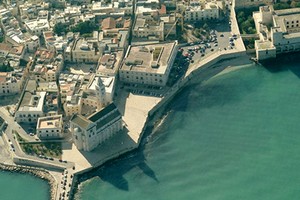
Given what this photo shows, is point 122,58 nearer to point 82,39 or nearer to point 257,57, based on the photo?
point 82,39

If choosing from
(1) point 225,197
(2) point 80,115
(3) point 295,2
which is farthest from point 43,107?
(3) point 295,2

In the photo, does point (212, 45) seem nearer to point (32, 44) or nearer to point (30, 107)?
point (32, 44)

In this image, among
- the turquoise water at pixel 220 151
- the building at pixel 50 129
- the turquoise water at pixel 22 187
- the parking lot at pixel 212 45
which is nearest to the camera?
the turquoise water at pixel 220 151

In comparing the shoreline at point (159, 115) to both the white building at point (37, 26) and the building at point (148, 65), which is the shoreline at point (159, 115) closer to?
the building at point (148, 65)

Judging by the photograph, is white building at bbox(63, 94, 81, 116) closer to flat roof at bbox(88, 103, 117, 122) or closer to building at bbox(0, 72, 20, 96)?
flat roof at bbox(88, 103, 117, 122)

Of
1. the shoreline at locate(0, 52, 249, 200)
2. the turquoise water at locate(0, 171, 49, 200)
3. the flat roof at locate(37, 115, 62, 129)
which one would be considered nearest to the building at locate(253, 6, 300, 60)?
the shoreline at locate(0, 52, 249, 200)

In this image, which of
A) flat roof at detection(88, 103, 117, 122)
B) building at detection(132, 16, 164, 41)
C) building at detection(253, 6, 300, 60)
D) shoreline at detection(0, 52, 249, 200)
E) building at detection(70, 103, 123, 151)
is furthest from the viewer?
building at detection(132, 16, 164, 41)

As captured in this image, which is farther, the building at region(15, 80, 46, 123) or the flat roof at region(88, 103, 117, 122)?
the building at region(15, 80, 46, 123)

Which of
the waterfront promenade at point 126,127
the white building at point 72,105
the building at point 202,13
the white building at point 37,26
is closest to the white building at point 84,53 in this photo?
the white building at point 37,26
